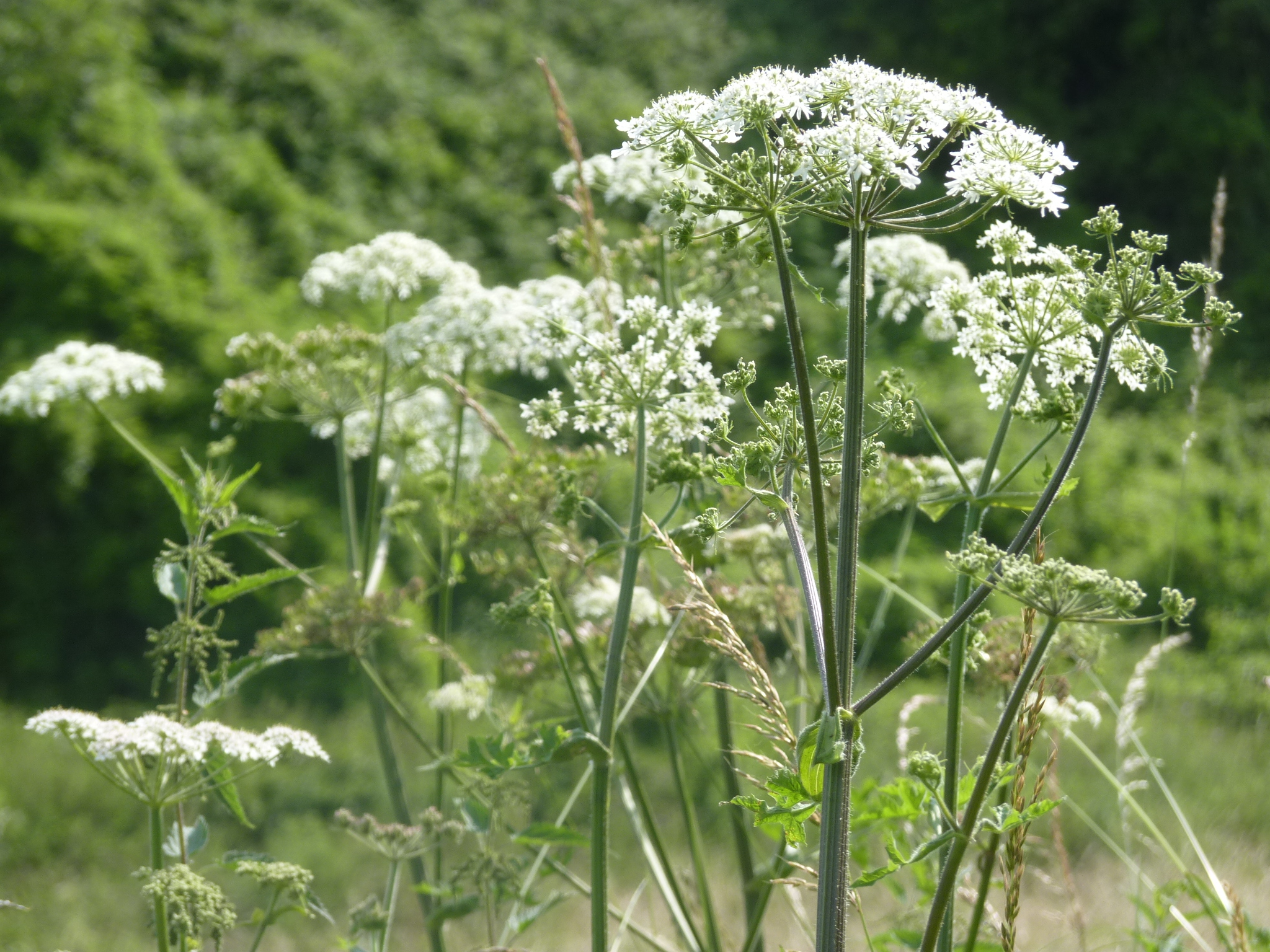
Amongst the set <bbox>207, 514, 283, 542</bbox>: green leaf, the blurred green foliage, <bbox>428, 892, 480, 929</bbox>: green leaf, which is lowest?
<bbox>428, 892, 480, 929</bbox>: green leaf

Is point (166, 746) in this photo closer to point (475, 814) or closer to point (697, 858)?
point (475, 814)

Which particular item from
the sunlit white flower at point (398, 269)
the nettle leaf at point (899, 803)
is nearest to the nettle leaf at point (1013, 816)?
the nettle leaf at point (899, 803)

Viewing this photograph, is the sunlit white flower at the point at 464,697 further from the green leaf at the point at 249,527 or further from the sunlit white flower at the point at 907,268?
the sunlit white flower at the point at 907,268

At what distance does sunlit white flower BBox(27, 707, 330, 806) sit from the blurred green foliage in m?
3.97

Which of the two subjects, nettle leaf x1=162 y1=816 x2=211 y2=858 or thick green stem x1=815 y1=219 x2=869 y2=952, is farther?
nettle leaf x1=162 y1=816 x2=211 y2=858

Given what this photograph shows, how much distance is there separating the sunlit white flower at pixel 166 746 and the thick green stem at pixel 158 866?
0.03 metres

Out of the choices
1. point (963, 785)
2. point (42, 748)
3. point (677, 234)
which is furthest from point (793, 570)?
point (42, 748)

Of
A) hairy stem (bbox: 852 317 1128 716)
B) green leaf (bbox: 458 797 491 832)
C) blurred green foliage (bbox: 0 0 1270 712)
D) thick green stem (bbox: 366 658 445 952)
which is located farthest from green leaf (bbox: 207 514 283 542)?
blurred green foliage (bbox: 0 0 1270 712)

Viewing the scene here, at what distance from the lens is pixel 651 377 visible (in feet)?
5.78

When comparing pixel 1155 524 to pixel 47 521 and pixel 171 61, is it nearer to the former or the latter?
pixel 47 521

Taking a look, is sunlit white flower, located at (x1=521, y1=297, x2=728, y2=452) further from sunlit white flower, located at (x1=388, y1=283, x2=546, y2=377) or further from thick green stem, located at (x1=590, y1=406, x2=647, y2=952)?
sunlit white flower, located at (x1=388, y1=283, x2=546, y2=377)

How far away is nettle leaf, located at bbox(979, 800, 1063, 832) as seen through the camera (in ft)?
3.96

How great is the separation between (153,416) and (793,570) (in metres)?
4.60

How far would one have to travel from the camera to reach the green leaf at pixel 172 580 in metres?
1.84
